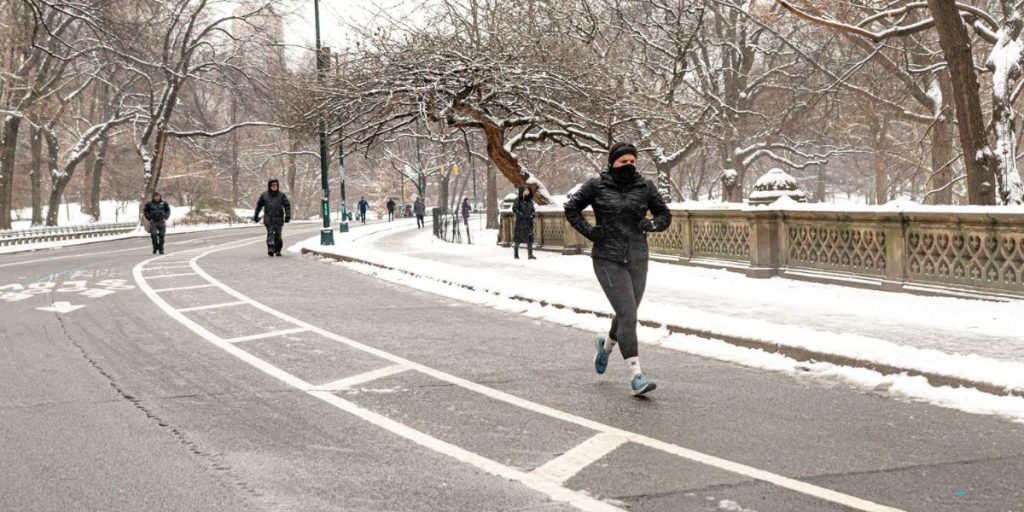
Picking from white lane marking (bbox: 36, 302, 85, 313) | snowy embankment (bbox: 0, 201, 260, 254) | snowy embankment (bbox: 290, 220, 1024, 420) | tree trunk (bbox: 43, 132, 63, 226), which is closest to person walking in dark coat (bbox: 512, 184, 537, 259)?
snowy embankment (bbox: 290, 220, 1024, 420)

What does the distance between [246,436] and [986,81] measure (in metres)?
33.1

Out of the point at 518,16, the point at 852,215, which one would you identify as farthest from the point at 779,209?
the point at 518,16

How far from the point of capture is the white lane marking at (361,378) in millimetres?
7273

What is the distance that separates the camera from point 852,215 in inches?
555

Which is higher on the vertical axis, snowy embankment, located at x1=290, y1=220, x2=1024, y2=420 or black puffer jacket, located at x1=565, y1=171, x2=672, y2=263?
black puffer jacket, located at x1=565, y1=171, x2=672, y2=263

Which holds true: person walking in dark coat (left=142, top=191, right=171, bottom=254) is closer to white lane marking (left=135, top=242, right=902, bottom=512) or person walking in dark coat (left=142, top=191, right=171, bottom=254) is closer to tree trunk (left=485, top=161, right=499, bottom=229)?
white lane marking (left=135, top=242, right=902, bottom=512)

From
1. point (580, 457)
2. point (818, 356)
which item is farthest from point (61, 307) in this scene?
point (580, 457)

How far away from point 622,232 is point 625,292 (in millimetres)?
447

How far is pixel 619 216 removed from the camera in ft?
23.5

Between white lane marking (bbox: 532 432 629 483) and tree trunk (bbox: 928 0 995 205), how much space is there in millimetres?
11786

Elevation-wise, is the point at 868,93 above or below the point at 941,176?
above

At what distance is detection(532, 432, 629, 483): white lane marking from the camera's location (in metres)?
4.95

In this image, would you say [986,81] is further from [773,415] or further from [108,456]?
[108,456]

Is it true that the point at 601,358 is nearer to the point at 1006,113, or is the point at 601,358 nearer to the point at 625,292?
the point at 625,292
